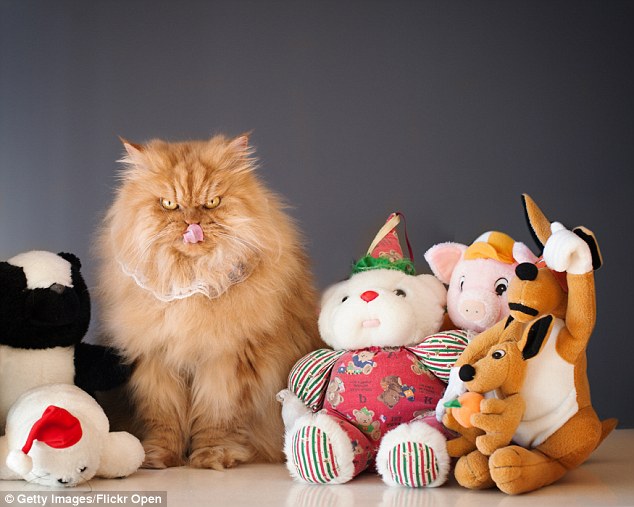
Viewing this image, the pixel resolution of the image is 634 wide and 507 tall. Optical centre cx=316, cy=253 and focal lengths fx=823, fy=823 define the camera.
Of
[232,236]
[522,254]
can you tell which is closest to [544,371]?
[522,254]

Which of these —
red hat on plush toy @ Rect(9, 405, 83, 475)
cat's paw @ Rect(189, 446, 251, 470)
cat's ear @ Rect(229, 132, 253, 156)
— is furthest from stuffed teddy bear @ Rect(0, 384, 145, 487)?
cat's ear @ Rect(229, 132, 253, 156)

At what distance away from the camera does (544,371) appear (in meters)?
Answer: 1.47

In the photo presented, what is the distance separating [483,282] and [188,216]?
0.64 meters

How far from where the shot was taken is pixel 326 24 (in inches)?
94.9

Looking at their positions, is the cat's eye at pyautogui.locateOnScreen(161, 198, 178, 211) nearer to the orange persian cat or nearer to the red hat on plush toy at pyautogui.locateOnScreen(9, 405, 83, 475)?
the orange persian cat

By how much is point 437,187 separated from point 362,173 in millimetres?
222

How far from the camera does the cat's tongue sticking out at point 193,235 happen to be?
1674 mm

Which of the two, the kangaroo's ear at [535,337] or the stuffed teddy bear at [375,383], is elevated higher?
the kangaroo's ear at [535,337]

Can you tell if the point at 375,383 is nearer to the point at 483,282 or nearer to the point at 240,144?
the point at 483,282

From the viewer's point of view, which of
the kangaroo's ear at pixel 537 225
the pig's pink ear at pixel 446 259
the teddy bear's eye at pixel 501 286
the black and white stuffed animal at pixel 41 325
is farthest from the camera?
the pig's pink ear at pixel 446 259

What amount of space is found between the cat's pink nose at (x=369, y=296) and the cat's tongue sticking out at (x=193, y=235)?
0.36 m

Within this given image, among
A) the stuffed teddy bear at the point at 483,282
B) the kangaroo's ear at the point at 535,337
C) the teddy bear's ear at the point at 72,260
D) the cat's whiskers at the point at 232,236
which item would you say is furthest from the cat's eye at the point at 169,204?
the kangaroo's ear at the point at 535,337

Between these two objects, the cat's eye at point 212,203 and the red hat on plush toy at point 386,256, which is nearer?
the cat's eye at point 212,203

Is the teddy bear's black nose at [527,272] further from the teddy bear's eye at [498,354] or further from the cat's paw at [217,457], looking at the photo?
the cat's paw at [217,457]
